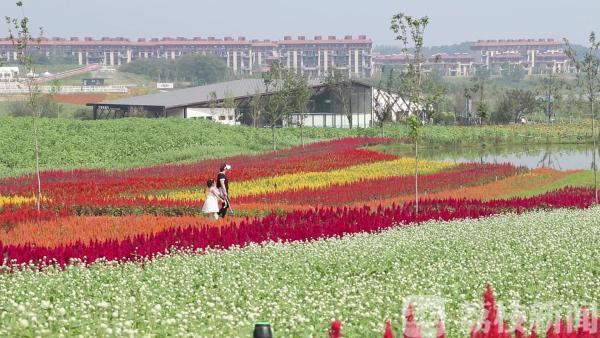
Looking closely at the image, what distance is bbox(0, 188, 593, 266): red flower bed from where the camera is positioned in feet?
45.9

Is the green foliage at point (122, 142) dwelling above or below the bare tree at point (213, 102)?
below

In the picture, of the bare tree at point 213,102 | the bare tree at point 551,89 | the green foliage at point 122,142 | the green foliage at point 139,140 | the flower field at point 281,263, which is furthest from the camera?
the bare tree at point 551,89

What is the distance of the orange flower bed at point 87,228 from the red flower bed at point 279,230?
1062 millimetres

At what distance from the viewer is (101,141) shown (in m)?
51.3

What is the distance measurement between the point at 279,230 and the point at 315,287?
578cm

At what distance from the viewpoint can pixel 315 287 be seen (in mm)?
11250

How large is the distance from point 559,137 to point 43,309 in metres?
58.0

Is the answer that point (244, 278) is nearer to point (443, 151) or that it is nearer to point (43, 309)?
point (43, 309)

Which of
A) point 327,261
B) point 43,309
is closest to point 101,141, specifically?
point 327,261

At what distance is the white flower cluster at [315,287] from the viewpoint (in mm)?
8562

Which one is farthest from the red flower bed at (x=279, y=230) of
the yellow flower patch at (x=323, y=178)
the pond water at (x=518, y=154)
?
the pond water at (x=518, y=154)

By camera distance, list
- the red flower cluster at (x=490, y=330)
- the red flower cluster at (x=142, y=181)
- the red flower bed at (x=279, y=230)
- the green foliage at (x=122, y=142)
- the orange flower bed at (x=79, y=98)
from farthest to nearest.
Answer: the orange flower bed at (x=79, y=98)
the green foliage at (x=122, y=142)
the red flower cluster at (x=142, y=181)
the red flower bed at (x=279, y=230)
the red flower cluster at (x=490, y=330)

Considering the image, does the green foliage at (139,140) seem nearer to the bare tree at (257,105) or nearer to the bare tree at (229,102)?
the bare tree at (257,105)

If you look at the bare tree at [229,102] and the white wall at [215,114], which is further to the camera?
the white wall at [215,114]
